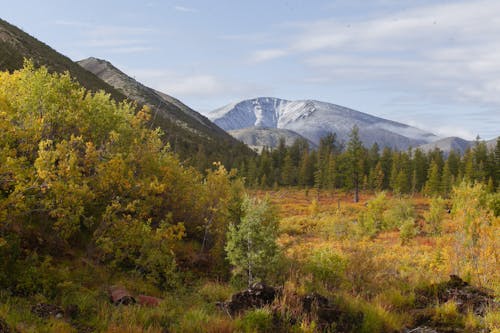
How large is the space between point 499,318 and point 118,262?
1002 cm

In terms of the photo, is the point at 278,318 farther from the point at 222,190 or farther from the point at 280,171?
the point at 280,171

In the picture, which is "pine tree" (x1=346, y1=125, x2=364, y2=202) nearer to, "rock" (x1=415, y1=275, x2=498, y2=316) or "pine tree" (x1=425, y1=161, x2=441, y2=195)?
"pine tree" (x1=425, y1=161, x2=441, y2=195)

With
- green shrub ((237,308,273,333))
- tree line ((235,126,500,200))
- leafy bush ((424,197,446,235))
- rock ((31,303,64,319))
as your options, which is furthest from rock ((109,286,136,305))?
tree line ((235,126,500,200))

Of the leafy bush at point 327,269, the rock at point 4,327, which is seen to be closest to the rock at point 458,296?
the leafy bush at point 327,269

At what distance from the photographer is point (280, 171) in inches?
4033

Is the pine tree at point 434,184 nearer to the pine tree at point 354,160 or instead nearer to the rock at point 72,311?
the pine tree at point 354,160

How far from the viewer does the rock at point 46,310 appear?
7.01m

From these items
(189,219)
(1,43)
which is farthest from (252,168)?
(189,219)

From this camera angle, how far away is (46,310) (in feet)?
23.7

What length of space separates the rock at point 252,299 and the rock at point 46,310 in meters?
3.28

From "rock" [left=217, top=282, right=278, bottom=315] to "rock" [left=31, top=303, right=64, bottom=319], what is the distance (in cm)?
328

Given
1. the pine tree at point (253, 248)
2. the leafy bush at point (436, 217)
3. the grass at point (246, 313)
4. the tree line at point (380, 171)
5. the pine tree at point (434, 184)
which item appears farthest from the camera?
the pine tree at point (434, 184)

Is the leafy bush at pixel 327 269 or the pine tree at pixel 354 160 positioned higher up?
the pine tree at pixel 354 160

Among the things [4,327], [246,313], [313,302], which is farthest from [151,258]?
[4,327]
